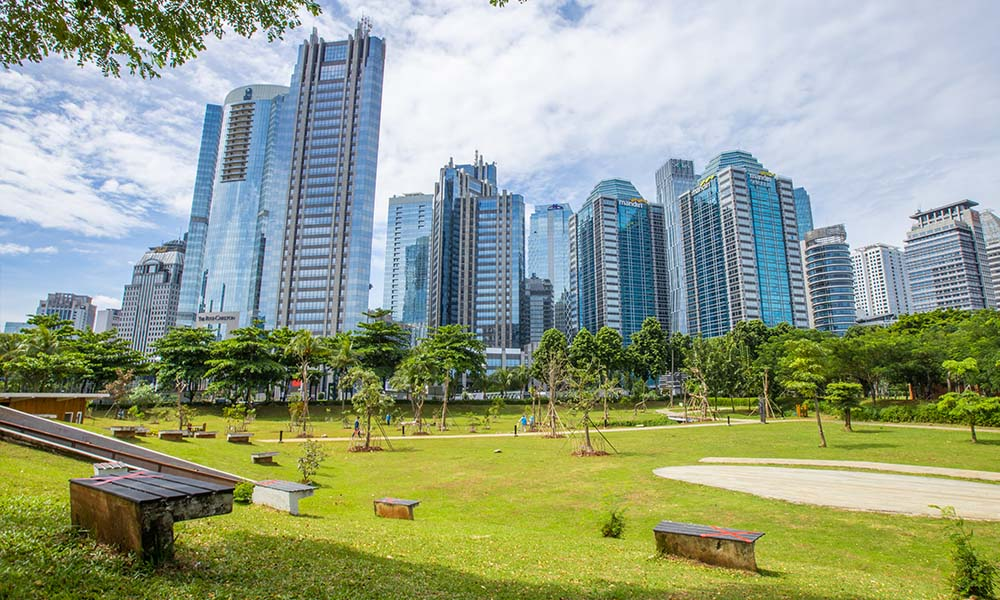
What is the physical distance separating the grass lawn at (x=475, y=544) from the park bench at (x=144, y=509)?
0.16m

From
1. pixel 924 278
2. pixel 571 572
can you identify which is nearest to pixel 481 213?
pixel 571 572

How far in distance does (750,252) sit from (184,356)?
142m

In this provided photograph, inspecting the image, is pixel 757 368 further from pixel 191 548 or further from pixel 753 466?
pixel 191 548

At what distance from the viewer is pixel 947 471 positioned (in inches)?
664

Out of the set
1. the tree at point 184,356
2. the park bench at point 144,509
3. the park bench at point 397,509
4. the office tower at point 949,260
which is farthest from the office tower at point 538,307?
the park bench at point 144,509

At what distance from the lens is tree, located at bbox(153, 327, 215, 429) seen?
54.4 meters

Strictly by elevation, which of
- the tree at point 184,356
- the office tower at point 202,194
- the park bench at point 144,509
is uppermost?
the office tower at point 202,194

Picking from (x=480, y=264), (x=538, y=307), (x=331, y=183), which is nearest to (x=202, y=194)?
(x=331, y=183)

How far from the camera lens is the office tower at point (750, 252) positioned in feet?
467

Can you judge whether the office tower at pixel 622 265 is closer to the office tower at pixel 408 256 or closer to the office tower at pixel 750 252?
the office tower at pixel 750 252

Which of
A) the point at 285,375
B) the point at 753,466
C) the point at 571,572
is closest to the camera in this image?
the point at 571,572

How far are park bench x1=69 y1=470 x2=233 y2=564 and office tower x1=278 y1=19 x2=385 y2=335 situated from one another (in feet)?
348

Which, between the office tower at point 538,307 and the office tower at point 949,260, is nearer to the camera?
the office tower at point 949,260

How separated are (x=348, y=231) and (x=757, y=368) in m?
88.8
